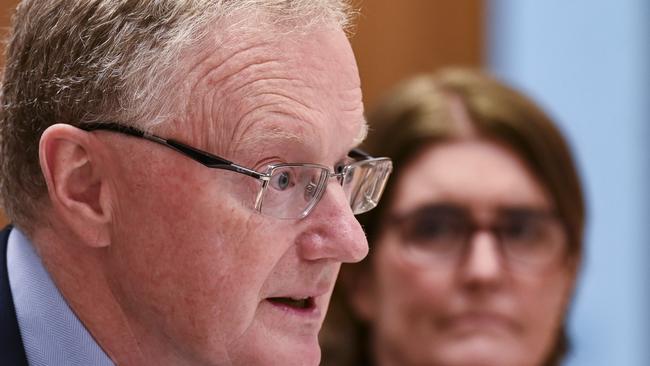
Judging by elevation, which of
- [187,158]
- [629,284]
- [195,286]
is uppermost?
[187,158]

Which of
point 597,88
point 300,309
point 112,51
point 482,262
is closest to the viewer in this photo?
point 112,51

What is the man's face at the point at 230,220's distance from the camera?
63.9 inches

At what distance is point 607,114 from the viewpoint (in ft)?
15.5

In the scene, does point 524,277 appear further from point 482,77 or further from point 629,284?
point 629,284

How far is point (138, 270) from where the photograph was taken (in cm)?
166

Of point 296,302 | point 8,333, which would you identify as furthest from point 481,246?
point 8,333

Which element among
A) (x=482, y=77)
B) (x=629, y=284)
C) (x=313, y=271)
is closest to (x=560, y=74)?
(x=629, y=284)

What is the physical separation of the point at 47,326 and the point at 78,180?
230 mm

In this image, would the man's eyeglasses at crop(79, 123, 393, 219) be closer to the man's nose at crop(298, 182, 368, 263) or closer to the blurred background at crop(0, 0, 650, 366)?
the man's nose at crop(298, 182, 368, 263)

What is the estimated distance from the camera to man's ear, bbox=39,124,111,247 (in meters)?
1.65

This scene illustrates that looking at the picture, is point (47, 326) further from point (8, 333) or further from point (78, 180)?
point (78, 180)

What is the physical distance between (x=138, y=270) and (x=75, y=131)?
0.23 meters

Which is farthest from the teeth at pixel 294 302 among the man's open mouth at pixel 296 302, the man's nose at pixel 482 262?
the man's nose at pixel 482 262

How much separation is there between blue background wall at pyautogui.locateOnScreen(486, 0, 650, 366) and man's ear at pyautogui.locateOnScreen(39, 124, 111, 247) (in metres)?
3.29
